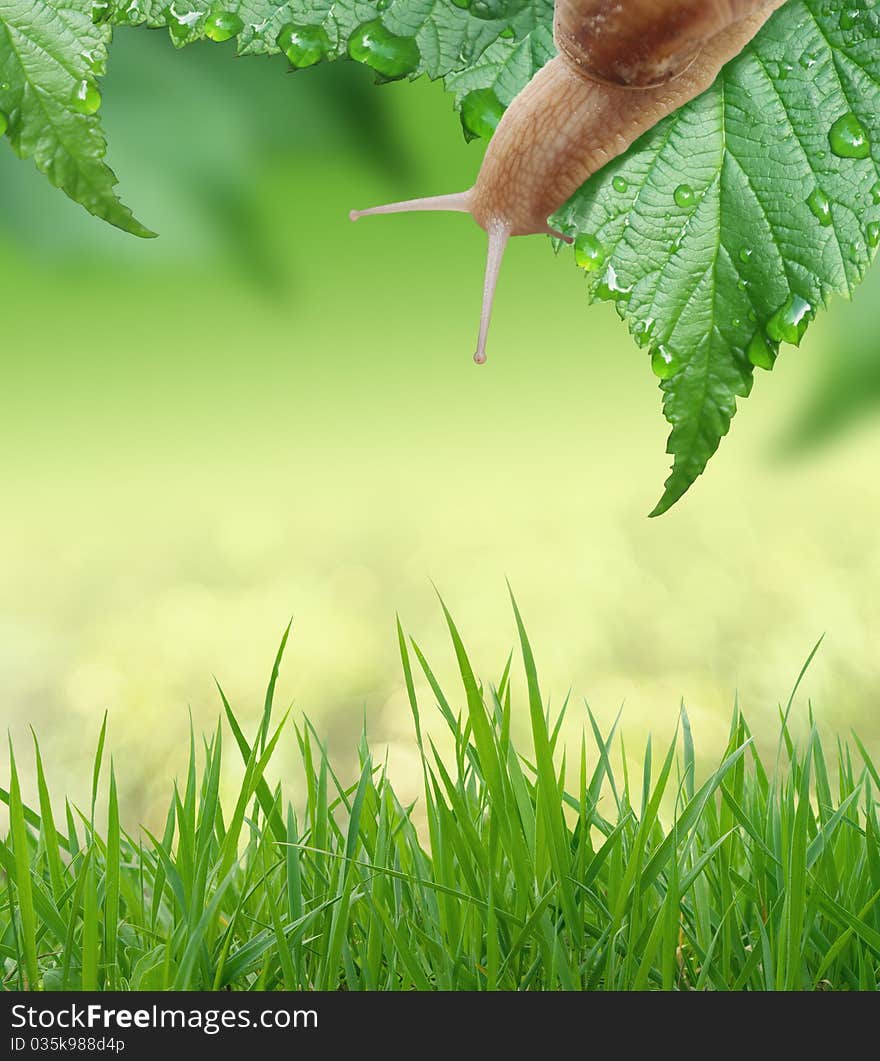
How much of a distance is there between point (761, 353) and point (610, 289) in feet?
0.25

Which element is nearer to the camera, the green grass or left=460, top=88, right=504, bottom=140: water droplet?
the green grass

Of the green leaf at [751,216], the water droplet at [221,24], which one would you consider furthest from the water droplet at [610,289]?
the water droplet at [221,24]

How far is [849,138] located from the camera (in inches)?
16.8

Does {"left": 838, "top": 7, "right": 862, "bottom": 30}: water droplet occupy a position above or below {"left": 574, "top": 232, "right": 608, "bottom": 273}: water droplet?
above

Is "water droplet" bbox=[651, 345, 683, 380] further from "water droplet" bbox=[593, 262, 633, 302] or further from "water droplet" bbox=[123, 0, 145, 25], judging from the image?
"water droplet" bbox=[123, 0, 145, 25]

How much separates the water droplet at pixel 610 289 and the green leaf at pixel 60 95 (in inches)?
8.4

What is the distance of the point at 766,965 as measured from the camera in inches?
14.3

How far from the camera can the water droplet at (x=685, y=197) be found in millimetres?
430

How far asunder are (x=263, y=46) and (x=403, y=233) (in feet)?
0.94

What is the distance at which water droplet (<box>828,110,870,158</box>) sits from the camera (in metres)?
0.43

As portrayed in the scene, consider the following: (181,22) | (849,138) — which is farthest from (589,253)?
(181,22)

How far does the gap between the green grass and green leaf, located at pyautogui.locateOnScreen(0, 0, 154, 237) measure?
247 millimetres

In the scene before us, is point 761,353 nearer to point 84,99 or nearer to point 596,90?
point 596,90

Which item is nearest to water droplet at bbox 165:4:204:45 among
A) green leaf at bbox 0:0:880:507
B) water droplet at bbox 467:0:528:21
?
green leaf at bbox 0:0:880:507
